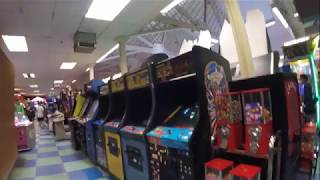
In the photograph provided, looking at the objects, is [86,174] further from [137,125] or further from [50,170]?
[137,125]

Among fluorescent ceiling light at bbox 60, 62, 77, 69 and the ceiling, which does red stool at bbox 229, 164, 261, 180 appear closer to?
the ceiling

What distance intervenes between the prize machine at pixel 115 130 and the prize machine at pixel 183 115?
87 cm

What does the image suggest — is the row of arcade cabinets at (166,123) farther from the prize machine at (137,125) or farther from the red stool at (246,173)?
the red stool at (246,173)

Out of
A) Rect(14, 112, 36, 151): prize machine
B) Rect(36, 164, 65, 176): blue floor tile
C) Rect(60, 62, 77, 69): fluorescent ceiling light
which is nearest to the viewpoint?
Rect(36, 164, 65, 176): blue floor tile

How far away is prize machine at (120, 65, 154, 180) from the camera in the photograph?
2634mm

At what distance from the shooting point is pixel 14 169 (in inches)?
188

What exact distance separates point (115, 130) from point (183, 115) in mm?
1244

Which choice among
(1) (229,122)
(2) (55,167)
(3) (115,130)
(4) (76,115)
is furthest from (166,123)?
(4) (76,115)

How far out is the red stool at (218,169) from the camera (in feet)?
5.55

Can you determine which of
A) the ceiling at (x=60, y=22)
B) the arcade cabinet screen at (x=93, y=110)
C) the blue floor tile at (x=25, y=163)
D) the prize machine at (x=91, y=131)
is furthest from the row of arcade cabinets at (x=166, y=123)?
the blue floor tile at (x=25, y=163)

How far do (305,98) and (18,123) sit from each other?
24.0 feet

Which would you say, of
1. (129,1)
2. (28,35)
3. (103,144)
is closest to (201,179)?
(103,144)

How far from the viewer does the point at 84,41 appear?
634 cm

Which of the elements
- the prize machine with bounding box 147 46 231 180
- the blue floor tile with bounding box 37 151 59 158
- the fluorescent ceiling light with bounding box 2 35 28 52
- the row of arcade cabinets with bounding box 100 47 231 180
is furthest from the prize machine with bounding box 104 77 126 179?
the fluorescent ceiling light with bounding box 2 35 28 52
